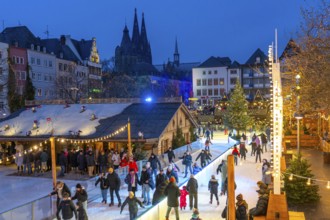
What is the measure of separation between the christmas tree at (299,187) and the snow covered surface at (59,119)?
16.0 metres

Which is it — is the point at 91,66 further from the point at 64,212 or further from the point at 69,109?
the point at 64,212

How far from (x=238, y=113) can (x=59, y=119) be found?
18762 mm

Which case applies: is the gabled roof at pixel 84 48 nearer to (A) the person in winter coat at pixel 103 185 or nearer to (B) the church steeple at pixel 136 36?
(B) the church steeple at pixel 136 36

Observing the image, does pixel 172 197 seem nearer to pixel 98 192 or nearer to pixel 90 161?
pixel 98 192

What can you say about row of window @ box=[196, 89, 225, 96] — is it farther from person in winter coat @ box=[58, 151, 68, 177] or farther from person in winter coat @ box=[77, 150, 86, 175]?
person in winter coat @ box=[77, 150, 86, 175]

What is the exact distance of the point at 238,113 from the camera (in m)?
39.4

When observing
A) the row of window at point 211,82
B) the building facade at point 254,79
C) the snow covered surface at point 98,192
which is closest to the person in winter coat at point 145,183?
the snow covered surface at point 98,192

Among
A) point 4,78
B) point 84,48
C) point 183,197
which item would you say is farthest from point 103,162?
point 84,48

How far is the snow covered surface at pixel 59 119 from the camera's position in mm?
27188

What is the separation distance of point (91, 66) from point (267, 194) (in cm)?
6328

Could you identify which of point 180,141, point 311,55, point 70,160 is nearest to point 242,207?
point 311,55

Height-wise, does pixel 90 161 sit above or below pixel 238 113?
below

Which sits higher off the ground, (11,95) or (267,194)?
(11,95)

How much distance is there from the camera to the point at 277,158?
10.2 meters
